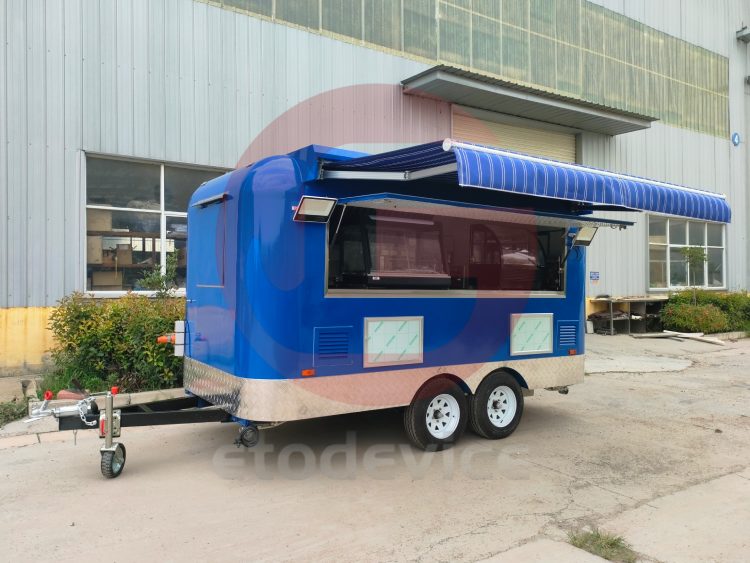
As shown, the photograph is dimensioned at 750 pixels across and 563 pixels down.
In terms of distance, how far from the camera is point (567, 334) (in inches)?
287

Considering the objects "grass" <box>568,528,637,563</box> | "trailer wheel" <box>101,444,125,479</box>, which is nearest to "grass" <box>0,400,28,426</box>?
"trailer wheel" <box>101,444,125,479</box>

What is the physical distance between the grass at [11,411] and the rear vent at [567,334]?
6520 mm

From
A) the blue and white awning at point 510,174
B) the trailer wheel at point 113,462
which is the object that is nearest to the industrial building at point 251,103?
the trailer wheel at point 113,462

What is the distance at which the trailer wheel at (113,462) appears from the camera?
527 centimetres

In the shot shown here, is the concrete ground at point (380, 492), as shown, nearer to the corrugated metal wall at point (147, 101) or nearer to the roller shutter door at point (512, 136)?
the corrugated metal wall at point (147, 101)

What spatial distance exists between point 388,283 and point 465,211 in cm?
112

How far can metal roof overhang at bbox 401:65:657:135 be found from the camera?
13328 millimetres

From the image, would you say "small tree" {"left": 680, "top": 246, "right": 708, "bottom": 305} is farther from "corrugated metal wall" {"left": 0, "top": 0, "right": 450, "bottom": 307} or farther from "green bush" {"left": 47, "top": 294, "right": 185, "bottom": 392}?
"green bush" {"left": 47, "top": 294, "right": 185, "bottom": 392}

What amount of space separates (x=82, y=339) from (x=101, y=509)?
4.11 m

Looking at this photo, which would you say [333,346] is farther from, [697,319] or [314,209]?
[697,319]

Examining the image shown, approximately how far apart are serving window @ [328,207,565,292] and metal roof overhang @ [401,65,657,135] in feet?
23.6

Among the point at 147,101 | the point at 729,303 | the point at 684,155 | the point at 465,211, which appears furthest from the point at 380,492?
the point at 684,155

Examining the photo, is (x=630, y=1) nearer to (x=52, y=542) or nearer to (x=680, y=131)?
(x=680, y=131)

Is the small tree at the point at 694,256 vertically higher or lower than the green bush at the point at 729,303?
higher
